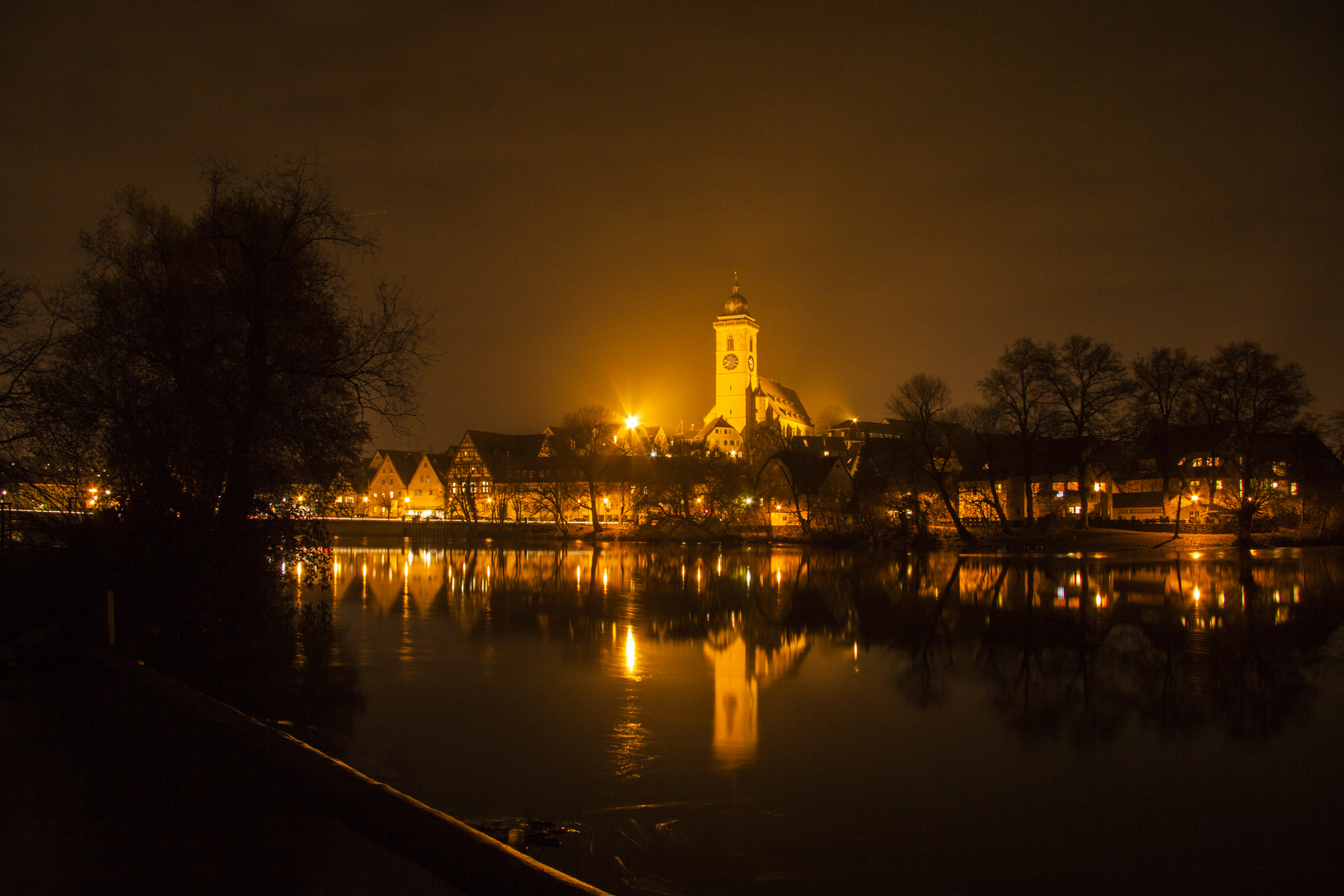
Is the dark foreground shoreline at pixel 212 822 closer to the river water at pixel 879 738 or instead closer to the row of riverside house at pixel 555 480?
the river water at pixel 879 738

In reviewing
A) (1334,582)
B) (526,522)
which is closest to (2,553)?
(1334,582)

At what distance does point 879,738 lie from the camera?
10758mm

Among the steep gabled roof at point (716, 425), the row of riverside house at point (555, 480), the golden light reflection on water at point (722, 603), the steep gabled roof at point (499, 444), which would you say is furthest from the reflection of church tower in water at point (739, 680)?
the steep gabled roof at point (716, 425)

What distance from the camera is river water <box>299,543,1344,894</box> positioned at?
7148mm

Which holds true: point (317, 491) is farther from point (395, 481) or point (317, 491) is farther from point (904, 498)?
point (395, 481)

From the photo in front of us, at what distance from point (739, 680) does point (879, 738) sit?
3.63 m

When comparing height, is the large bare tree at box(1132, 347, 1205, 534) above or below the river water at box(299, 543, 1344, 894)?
above

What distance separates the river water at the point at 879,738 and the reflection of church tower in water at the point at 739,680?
0.06 metres

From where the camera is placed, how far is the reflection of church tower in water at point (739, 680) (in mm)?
10227

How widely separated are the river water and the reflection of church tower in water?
0.21ft

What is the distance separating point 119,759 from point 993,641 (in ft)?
47.3

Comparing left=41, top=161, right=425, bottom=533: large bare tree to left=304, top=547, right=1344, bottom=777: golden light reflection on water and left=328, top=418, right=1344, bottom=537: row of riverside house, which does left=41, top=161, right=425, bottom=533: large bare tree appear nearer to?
left=304, top=547, right=1344, bottom=777: golden light reflection on water

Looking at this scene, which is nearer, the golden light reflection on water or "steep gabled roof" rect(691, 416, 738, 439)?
the golden light reflection on water

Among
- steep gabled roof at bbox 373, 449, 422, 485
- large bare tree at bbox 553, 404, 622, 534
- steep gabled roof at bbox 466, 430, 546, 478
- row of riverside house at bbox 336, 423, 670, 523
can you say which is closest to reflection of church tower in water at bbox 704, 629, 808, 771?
row of riverside house at bbox 336, 423, 670, 523
